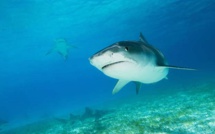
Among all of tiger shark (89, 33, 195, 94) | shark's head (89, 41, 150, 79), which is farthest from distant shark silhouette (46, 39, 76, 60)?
shark's head (89, 41, 150, 79)

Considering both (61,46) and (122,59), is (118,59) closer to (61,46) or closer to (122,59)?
(122,59)

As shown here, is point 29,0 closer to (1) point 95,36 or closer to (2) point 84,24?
(2) point 84,24

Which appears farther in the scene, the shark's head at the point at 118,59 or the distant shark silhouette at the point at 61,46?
the distant shark silhouette at the point at 61,46

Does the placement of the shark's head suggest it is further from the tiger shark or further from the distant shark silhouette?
the distant shark silhouette

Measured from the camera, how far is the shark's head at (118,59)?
201 inches

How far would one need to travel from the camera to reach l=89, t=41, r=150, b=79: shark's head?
511 centimetres

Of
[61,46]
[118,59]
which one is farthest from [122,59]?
Result: [61,46]

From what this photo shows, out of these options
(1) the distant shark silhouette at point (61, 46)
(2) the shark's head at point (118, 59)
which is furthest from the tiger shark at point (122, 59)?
(1) the distant shark silhouette at point (61, 46)

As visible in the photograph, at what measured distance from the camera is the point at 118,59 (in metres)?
5.33

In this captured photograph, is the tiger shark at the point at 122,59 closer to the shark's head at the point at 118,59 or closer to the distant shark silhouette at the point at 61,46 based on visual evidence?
the shark's head at the point at 118,59

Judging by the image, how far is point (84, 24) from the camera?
41.1m

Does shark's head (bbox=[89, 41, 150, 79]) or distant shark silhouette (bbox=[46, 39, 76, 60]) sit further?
distant shark silhouette (bbox=[46, 39, 76, 60])

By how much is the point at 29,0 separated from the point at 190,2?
28.2 metres

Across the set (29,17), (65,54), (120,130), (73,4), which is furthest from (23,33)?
(120,130)
